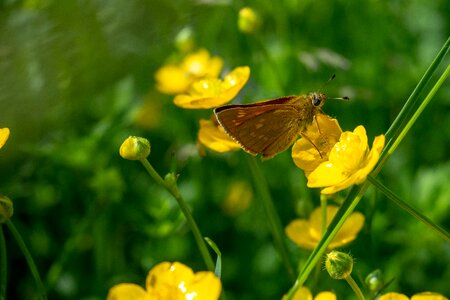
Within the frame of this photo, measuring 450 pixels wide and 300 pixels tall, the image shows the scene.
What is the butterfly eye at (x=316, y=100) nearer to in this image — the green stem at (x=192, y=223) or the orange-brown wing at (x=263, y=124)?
the orange-brown wing at (x=263, y=124)

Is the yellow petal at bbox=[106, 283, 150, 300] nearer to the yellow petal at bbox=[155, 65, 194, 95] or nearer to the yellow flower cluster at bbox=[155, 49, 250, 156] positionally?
the yellow flower cluster at bbox=[155, 49, 250, 156]

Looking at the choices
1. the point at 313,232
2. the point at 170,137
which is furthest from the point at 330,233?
the point at 170,137

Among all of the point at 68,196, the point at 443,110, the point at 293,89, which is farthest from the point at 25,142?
the point at 443,110

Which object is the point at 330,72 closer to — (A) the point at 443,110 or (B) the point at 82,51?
(A) the point at 443,110

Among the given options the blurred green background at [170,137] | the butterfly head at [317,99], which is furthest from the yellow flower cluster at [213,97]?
the blurred green background at [170,137]

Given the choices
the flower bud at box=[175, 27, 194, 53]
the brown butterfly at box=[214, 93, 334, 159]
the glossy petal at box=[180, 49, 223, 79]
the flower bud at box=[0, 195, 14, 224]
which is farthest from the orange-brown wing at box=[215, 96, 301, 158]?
the flower bud at box=[175, 27, 194, 53]

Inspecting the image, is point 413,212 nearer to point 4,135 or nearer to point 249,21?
point 4,135
